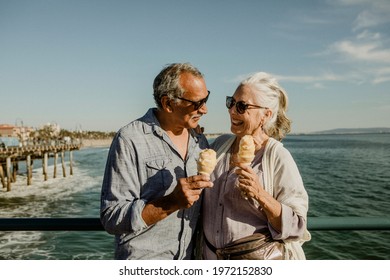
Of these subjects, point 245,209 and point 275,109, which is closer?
point 245,209

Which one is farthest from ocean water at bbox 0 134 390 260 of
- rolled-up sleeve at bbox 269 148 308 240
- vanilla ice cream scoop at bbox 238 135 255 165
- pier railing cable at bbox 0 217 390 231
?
vanilla ice cream scoop at bbox 238 135 255 165

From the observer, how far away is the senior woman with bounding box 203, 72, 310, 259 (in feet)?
A: 6.37

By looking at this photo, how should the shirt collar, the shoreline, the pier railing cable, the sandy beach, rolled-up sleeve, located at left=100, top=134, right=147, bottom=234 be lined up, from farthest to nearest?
the sandy beach → the shoreline → the shirt collar → the pier railing cable → rolled-up sleeve, located at left=100, top=134, right=147, bottom=234

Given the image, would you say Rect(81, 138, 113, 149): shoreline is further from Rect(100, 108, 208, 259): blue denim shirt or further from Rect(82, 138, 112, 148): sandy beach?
Rect(100, 108, 208, 259): blue denim shirt

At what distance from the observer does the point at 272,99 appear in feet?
7.39

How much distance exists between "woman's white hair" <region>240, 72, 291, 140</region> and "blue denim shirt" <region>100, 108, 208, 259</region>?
1.75 feet

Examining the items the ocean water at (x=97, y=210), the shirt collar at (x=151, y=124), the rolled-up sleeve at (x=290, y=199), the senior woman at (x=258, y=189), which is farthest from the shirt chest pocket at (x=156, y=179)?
the ocean water at (x=97, y=210)

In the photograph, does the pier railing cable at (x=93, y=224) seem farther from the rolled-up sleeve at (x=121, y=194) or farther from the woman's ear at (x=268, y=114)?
the woman's ear at (x=268, y=114)

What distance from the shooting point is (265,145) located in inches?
87.7

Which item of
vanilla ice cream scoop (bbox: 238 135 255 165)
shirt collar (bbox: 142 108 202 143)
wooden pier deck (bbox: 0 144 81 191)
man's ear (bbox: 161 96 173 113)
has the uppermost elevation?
man's ear (bbox: 161 96 173 113)
